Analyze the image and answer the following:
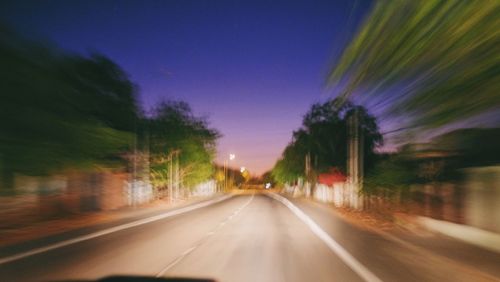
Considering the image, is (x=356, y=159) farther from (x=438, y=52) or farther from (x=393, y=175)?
(x=438, y=52)

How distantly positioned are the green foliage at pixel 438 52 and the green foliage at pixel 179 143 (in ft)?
120

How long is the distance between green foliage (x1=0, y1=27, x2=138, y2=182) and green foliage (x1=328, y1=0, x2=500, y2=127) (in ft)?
38.9

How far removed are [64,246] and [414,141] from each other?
388 inches

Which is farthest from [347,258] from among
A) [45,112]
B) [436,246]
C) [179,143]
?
[179,143]

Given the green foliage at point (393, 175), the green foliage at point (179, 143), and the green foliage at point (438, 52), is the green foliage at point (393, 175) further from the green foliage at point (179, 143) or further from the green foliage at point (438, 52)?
the green foliage at point (179, 143)

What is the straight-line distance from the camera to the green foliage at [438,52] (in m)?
7.26

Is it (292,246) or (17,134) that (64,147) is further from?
(292,246)

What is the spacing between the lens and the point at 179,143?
162 ft

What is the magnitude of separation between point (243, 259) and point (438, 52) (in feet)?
20.7

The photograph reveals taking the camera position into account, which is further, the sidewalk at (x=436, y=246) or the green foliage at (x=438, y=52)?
the sidewalk at (x=436, y=246)

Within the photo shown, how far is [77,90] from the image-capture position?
22328mm

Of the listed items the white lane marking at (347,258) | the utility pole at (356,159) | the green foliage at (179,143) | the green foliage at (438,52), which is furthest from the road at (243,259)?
the green foliage at (179,143)

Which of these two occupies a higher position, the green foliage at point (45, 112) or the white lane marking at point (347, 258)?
the green foliage at point (45, 112)

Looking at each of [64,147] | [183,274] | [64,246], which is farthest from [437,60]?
[64,147]
